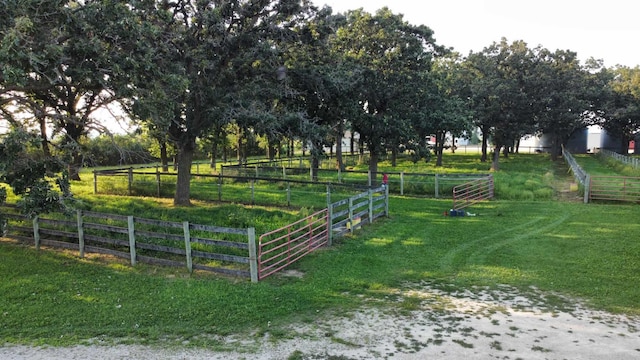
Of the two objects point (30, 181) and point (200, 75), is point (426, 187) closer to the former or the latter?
point (200, 75)

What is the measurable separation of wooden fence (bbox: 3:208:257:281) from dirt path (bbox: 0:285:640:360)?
103 inches

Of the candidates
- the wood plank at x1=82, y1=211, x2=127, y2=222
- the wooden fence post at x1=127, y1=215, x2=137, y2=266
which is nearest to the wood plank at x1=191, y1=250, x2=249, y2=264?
the wooden fence post at x1=127, y1=215, x2=137, y2=266

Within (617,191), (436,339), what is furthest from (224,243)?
(617,191)

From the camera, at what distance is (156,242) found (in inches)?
426

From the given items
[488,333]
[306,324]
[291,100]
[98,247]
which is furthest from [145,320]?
[291,100]

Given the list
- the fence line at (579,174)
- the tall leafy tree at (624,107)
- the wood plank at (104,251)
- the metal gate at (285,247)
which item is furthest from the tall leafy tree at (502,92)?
the wood plank at (104,251)

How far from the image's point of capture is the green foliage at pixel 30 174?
331 inches

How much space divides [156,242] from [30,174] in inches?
122

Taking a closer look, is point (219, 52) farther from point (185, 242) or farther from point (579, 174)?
point (579, 174)

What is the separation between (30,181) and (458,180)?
1697cm

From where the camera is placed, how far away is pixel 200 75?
611 inches

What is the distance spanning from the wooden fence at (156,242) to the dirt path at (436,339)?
2624mm

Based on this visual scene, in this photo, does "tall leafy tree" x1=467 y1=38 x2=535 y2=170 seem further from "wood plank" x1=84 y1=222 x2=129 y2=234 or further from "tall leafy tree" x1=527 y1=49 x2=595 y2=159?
"wood plank" x1=84 y1=222 x2=129 y2=234

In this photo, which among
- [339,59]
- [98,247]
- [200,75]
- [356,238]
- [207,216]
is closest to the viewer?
[98,247]
